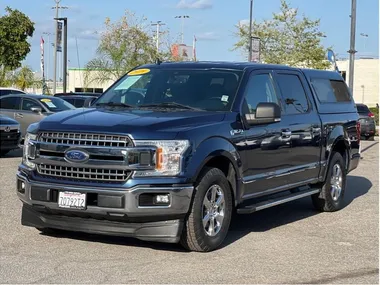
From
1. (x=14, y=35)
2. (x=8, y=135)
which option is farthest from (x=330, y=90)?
(x=14, y=35)

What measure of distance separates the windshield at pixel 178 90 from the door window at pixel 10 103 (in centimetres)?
1189

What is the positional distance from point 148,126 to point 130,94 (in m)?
1.60

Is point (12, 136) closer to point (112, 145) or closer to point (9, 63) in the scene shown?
point (112, 145)

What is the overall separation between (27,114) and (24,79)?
45.9m

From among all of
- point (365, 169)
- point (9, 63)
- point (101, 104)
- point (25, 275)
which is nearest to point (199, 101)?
point (101, 104)

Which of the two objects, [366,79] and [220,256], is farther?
[366,79]

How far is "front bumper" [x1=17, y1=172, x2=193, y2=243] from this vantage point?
6.41m

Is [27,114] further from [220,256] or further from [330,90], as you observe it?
[220,256]

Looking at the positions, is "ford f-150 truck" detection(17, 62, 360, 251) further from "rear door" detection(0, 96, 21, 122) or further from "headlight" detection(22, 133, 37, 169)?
"rear door" detection(0, 96, 21, 122)

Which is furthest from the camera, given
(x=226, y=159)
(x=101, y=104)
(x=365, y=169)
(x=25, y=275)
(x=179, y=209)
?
(x=365, y=169)

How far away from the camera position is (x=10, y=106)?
19.7 metres

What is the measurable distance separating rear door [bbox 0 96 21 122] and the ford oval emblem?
1333cm

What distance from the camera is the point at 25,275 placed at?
231 inches

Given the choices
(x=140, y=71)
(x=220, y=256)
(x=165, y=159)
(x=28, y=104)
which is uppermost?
(x=140, y=71)
